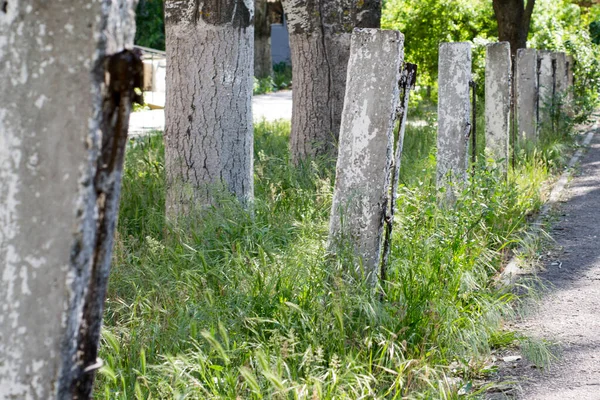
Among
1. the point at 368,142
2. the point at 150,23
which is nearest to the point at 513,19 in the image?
the point at 368,142

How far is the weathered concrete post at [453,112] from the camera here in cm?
725

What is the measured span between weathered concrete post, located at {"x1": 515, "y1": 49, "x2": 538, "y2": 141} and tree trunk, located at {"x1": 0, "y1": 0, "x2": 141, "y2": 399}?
33.8 feet

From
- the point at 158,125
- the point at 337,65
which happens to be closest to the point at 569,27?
the point at 158,125

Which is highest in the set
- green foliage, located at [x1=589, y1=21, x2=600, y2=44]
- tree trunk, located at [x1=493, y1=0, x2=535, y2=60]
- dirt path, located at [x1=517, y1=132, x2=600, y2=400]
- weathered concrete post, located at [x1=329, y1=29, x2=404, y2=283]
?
green foliage, located at [x1=589, y1=21, x2=600, y2=44]

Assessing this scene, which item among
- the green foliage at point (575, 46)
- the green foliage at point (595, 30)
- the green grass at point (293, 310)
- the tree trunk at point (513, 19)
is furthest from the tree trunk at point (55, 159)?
the green foliage at point (595, 30)

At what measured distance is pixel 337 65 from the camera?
9000mm

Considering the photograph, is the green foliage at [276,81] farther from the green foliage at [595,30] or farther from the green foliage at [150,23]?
the green foliage at [595,30]

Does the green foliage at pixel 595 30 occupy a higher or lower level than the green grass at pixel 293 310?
higher

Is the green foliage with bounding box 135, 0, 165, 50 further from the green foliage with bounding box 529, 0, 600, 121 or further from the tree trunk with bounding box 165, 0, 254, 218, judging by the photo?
the tree trunk with bounding box 165, 0, 254, 218

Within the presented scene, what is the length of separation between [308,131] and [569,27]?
19.4 meters

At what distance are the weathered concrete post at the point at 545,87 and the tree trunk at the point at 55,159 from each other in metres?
12.2

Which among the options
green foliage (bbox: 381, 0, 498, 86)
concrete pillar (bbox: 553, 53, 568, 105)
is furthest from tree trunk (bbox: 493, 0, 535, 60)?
green foliage (bbox: 381, 0, 498, 86)

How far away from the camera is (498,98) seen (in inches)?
356

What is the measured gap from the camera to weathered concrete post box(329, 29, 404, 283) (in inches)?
190
